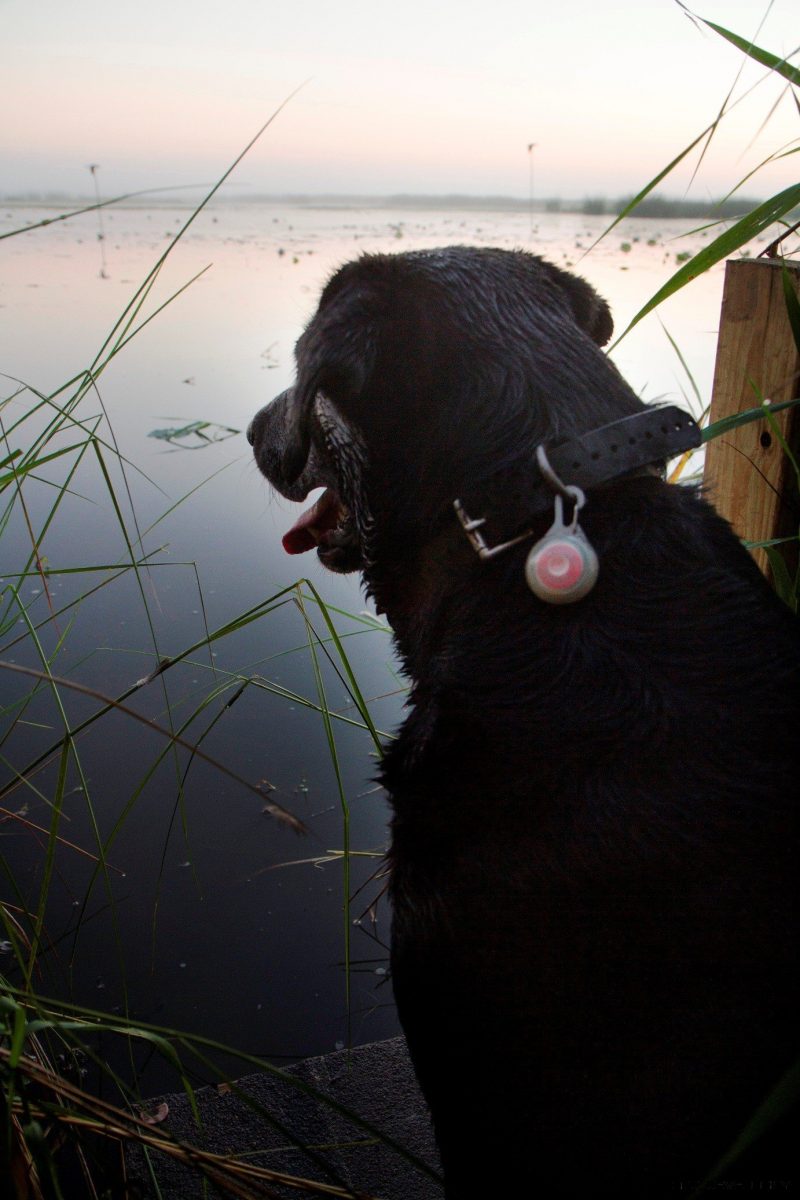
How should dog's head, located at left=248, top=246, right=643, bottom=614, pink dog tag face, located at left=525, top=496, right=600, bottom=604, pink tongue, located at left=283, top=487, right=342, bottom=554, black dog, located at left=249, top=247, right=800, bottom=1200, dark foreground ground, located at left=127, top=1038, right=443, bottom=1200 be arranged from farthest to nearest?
pink tongue, located at left=283, top=487, right=342, bottom=554 → dark foreground ground, located at left=127, top=1038, right=443, bottom=1200 → dog's head, located at left=248, top=246, right=643, bottom=614 → pink dog tag face, located at left=525, top=496, right=600, bottom=604 → black dog, located at left=249, top=247, right=800, bottom=1200

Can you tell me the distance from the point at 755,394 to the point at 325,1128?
2.09m

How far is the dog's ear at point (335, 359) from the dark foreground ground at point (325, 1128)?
1.30m

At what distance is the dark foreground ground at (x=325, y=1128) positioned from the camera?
5.81 ft

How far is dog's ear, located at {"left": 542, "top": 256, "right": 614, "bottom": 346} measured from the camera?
185 cm

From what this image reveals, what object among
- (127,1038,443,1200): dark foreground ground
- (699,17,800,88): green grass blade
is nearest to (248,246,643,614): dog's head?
(699,17,800,88): green grass blade

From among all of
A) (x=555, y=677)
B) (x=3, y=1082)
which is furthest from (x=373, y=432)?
(x=3, y=1082)

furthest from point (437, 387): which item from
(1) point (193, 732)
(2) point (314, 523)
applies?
(1) point (193, 732)

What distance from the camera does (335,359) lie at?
1.54 metres

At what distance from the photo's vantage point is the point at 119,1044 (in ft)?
6.91

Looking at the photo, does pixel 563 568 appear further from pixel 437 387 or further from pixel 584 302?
pixel 584 302

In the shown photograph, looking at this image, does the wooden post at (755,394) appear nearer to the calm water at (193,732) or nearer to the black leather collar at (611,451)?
the calm water at (193,732)

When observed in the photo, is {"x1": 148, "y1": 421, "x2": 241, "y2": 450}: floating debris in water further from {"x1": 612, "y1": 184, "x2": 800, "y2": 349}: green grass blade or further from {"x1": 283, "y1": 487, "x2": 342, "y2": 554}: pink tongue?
{"x1": 612, "y1": 184, "x2": 800, "y2": 349}: green grass blade

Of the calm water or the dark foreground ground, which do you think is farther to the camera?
the calm water

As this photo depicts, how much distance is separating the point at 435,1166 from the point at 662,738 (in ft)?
3.79
